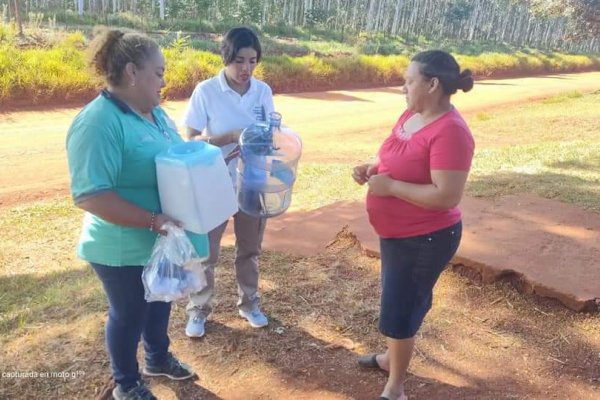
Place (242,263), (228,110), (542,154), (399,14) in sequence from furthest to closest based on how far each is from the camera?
1. (399,14)
2. (542,154)
3. (242,263)
4. (228,110)

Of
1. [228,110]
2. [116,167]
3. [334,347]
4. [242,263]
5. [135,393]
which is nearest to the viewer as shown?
[116,167]

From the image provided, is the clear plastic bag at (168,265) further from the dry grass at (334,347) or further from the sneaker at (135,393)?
the dry grass at (334,347)

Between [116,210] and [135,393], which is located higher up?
[116,210]

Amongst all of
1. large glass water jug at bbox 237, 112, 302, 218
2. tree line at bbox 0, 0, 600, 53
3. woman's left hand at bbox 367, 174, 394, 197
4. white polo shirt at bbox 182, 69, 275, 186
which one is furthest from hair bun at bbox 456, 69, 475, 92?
tree line at bbox 0, 0, 600, 53

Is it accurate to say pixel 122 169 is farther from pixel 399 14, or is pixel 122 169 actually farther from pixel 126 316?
pixel 399 14

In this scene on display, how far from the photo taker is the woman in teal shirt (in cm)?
203

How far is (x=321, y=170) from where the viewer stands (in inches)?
296

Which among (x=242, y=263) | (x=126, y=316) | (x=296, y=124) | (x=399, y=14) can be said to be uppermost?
(x=399, y=14)

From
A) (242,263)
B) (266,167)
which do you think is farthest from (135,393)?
(266,167)

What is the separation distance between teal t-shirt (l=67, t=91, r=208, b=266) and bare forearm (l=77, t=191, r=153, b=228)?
26 millimetres

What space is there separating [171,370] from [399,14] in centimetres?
3887

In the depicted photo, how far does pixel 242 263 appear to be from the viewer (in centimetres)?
325

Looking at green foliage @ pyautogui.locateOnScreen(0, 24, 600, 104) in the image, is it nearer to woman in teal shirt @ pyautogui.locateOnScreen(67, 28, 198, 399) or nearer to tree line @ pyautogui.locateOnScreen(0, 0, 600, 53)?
woman in teal shirt @ pyautogui.locateOnScreen(67, 28, 198, 399)

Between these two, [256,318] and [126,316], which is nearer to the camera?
[126,316]
